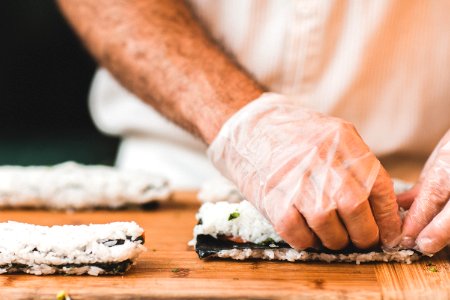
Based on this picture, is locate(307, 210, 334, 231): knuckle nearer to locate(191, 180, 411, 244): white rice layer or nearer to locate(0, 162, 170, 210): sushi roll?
locate(191, 180, 411, 244): white rice layer

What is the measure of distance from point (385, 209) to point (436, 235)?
11 cm

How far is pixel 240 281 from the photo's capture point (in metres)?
1.32

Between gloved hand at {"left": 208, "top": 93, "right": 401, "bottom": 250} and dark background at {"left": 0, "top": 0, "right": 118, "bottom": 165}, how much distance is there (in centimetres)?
141

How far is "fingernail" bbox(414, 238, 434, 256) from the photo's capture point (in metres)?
1.39

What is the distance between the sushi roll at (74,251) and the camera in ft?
4.42

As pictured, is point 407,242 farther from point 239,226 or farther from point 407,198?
point 239,226

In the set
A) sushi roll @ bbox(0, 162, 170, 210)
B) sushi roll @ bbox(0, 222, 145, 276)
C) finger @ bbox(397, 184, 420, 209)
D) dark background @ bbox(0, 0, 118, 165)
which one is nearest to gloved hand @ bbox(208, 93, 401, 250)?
finger @ bbox(397, 184, 420, 209)

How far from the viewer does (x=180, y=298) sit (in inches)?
49.6

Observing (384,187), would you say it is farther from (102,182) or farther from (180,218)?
(102,182)

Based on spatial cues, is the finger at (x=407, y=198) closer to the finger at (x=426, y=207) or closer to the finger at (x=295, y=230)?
the finger at (x=426, y=207)

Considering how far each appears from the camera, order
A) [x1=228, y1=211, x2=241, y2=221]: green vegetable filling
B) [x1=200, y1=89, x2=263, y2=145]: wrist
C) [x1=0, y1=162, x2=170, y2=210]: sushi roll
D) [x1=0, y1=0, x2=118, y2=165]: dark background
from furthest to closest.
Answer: [x1=0, y1=0, x2=118, y2=165]: dark background → [x1=0, y1=162, x2=170, y2=210]: sushi roll → [x1=200, y1=89, x2=263, y2=145]: wrist → [x1=228, y1=211, x2=241, y2=221]: green vegetable filling

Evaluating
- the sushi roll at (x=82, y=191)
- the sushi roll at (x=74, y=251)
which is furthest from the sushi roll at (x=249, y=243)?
the sushi roll at (x=82, y=191)

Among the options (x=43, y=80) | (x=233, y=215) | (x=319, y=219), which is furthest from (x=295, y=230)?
(x=43, y=80)

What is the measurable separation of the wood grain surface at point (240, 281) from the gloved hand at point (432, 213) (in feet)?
0.16
